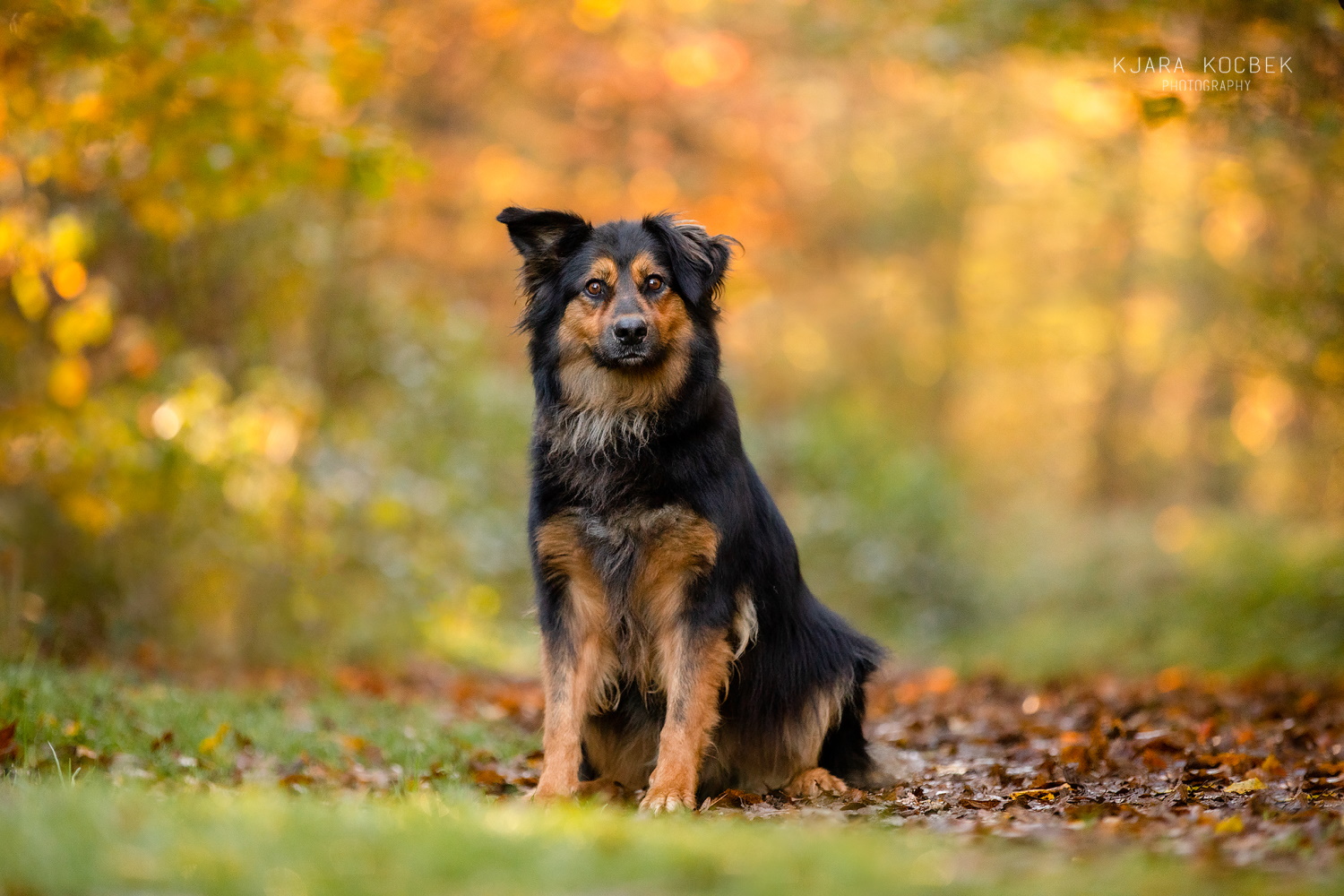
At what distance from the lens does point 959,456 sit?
69.1ft

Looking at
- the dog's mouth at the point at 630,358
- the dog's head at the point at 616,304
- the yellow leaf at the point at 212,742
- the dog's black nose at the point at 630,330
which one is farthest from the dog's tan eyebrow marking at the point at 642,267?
the yellow leaf at the point at 212,742

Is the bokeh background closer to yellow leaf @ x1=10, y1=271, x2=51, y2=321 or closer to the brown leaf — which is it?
yellow leaf @ x1=10, y1=271, x2=51, y2=321

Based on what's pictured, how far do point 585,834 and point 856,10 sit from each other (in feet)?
31.7

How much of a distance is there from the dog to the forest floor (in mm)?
272

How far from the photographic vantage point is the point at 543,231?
17.1 ft

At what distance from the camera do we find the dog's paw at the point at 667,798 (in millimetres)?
4371

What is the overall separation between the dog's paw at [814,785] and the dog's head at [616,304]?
66.1 inches

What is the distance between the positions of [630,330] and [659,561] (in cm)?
98

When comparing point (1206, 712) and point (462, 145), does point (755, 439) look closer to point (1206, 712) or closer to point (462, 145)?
point (462, 145)

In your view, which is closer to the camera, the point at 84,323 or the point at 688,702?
the point at 688,702

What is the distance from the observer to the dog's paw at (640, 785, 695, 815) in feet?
14.3

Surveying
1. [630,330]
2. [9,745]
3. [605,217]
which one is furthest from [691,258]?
[605,217]

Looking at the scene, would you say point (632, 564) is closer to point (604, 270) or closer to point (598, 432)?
point (598, 432)

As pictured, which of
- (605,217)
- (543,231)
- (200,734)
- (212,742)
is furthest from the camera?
(605,217)
